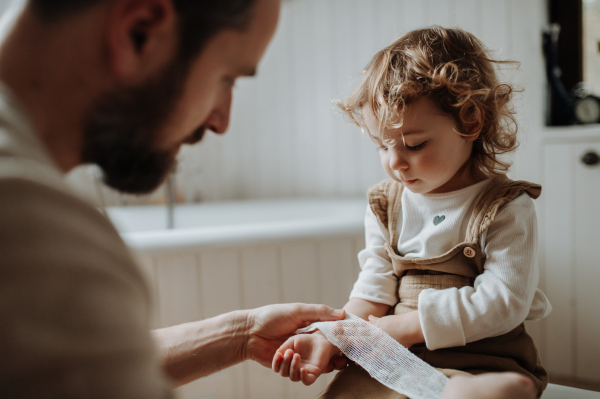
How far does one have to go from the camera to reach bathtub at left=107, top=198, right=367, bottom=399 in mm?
1205

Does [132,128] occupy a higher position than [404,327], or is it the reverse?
[132,128]

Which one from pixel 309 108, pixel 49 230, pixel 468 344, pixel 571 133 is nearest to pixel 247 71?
pixel 49 230

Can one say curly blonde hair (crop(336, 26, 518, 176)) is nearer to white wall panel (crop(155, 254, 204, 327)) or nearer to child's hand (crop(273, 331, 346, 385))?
child's hand (crop(273, 331, 346, 385))

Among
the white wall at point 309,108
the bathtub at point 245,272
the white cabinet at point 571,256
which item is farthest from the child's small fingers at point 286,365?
the white wall at point 309,108

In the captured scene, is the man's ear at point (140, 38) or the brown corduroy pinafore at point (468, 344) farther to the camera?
the brown corduroy pinafore at point (468, 344)

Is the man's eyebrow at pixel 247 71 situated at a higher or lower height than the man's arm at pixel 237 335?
higher

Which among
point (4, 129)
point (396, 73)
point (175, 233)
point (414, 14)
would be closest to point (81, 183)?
point (175, 233)

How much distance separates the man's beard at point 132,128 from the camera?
433mm

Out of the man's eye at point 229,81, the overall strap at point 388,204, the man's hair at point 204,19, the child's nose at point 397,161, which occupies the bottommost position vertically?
the overall strap at point 388,204

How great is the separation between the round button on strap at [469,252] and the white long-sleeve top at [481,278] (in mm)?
22

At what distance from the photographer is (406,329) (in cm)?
73

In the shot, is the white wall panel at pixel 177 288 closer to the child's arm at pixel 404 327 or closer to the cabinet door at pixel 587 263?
the child's arm at pixel 404 327

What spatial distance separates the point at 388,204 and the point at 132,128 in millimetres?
576

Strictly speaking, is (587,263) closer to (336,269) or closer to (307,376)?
(336,269)
